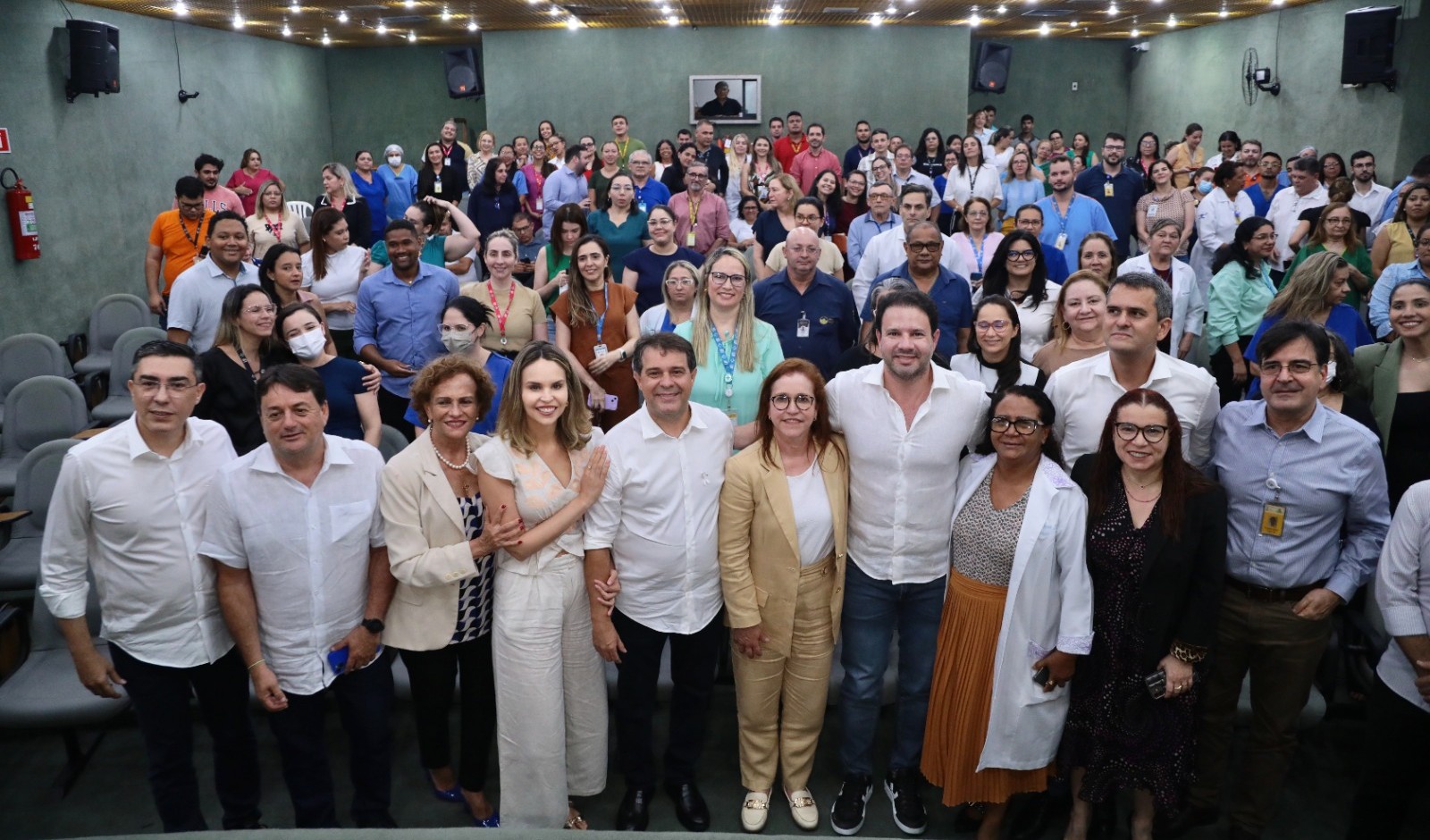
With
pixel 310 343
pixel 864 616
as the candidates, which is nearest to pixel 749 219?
pixel 310 343

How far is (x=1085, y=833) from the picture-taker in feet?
9.98

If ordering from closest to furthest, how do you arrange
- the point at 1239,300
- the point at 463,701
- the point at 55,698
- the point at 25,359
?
the point at 463,701, the point at 55,698, the point at 1239,300, the point at 25,359

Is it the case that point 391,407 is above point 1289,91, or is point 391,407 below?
below

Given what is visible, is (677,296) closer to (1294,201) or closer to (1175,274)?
(1175,274)

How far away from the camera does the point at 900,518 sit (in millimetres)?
2961

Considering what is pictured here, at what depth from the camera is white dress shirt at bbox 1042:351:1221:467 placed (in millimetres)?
3070

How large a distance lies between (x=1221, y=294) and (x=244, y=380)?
16.6 feet

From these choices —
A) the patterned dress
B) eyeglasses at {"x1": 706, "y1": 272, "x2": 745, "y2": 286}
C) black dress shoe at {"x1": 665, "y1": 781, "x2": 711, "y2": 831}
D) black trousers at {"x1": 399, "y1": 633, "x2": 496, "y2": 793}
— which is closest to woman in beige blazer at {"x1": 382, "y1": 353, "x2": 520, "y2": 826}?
black trousers at {"x1": 399, "y1": 633, "x2": 496, "y2": 793}

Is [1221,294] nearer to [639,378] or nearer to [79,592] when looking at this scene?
[639,378]

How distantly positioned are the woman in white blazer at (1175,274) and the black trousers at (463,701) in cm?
384

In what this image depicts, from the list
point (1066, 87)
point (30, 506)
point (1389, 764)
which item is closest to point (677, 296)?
point (30, 506)

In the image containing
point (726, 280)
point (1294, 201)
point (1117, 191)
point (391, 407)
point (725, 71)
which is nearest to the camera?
point (726, 280)

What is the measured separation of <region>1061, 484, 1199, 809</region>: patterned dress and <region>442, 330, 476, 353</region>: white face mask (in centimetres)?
256

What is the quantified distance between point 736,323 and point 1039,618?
Result: 5.55ft
